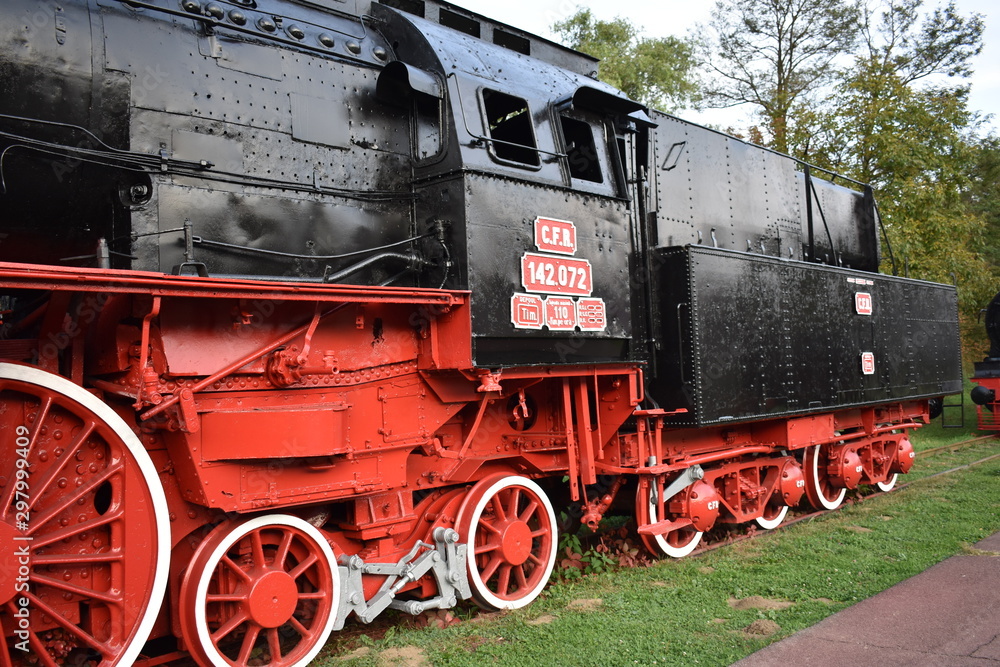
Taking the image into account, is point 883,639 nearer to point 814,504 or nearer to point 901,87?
point 814,504

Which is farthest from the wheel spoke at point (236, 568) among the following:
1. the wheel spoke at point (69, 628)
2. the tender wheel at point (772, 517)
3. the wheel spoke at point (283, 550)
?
the tender wheel at point (772, 517)

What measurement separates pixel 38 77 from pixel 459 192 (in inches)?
90.2

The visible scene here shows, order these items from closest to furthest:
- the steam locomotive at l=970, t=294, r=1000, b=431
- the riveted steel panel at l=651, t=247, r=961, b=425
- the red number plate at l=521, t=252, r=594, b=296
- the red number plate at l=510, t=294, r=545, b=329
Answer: the red number plate at l=510, t=294, r=545, b=329 → the red number plate at l=521, t=252, r=594, b=296 → the riveted steel panel at l=651, t=247, r=961, b=425 → the steam locomotive at l=970, t=294, r=1000, b=431

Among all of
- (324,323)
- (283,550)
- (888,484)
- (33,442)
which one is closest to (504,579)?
(283,550)

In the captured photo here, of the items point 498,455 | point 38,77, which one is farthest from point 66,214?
point 498,455

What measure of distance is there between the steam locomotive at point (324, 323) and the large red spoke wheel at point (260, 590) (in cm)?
2

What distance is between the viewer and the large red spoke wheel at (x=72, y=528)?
3455 millimetres

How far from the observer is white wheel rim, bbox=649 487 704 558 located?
675 centimetres

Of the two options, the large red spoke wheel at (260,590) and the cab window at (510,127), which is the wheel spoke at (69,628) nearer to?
the large red spoke wheel at (260,590)

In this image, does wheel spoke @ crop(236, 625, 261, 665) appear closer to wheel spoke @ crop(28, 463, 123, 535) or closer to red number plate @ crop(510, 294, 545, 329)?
wheel spoke @ crop(28, 463, 123, 535)

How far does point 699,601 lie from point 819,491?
3.83 meters

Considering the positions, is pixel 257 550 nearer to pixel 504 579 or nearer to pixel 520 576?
pixel 504 579

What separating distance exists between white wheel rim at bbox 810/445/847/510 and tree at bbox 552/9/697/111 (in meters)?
13.4

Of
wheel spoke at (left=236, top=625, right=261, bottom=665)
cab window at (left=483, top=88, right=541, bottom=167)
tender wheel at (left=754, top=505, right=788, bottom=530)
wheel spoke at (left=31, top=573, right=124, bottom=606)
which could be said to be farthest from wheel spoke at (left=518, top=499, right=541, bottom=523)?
tender wheel at (left=754, top=505, right=788, bottom=530)
